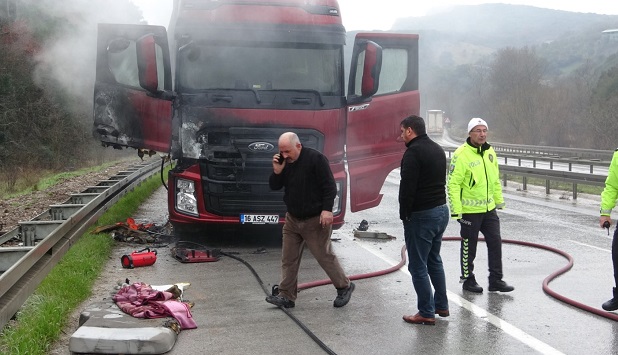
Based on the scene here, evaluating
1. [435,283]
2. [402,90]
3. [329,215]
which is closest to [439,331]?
[435,283]

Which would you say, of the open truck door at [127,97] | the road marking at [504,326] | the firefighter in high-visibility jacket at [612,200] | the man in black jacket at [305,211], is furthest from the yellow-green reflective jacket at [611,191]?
the open truck door at [127,97]

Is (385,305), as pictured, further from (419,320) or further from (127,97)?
(127,97)

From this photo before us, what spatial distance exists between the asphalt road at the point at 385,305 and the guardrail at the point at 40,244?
786 millimetres

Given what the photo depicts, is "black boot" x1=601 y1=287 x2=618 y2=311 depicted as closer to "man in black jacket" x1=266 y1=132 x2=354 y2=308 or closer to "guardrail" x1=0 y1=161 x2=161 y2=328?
"man in black jacket" x1=266 y1=132 x2=354 y2=308

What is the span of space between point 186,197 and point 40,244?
9.81 ft

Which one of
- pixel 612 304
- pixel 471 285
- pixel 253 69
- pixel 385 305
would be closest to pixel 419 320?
pixel 385 305

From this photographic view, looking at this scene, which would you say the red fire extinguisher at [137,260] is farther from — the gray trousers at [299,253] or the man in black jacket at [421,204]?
the man in black jacket at [421,204]

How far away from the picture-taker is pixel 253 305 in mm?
7879

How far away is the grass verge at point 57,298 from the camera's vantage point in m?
6.02

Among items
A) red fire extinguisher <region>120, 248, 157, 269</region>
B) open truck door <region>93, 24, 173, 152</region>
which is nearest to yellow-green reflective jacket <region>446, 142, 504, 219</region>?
red fire extinguisher <region>120, 248, 157, 269</region>

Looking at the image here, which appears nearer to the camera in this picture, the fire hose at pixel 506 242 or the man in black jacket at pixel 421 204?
the fire hose at pixel 506 242

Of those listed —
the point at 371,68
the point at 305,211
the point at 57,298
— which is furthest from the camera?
the point at 371,68

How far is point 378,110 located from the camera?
455 inches

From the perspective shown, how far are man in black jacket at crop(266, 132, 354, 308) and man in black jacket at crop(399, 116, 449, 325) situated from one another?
0.82m
